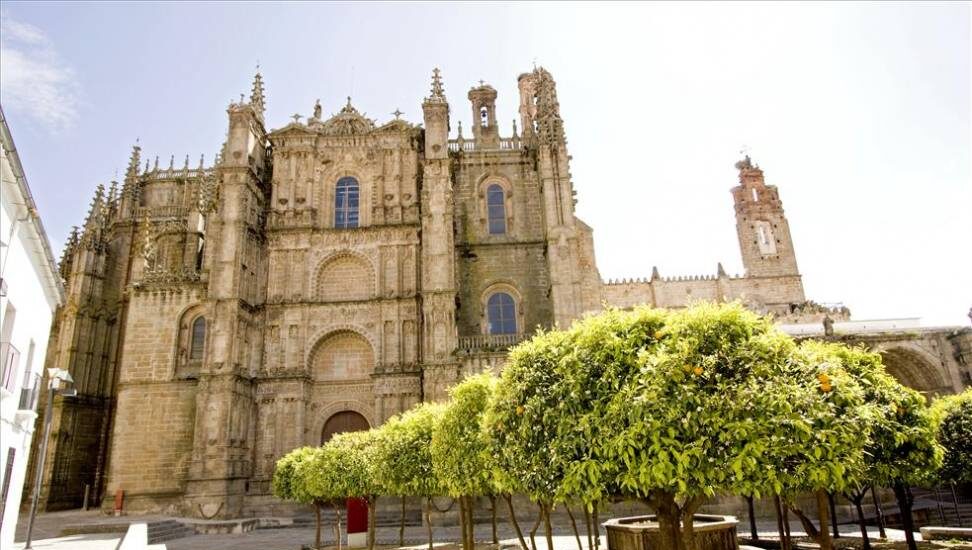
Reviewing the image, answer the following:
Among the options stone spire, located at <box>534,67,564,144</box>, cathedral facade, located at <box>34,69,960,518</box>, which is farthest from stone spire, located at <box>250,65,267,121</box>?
stone spire, located at <box>534,67,564,144</box>

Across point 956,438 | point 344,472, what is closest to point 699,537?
point 956,438

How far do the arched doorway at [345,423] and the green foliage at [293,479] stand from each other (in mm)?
8589

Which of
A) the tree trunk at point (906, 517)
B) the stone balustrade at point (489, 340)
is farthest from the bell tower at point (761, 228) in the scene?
the tree trunk at point (906, 517)

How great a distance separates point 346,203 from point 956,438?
81.1 feet

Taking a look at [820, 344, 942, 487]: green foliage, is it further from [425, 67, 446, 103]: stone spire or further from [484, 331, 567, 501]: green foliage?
[425, 67, 446, 103]: stone spire

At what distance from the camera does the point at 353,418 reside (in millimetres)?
26625

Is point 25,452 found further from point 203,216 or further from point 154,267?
point 203,216

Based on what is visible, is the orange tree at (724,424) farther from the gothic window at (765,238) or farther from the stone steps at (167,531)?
the gothic window at (765,238)

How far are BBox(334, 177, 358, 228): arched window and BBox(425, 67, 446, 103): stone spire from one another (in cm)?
547

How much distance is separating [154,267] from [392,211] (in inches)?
492

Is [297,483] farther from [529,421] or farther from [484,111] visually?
[484,111]

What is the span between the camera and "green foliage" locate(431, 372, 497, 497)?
478 inches

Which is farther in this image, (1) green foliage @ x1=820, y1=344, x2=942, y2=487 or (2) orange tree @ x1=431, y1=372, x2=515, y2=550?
(2) orange tree @ x1=431, y1=372, x2=515, y2=550

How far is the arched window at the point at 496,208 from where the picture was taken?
30.1 metres
